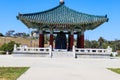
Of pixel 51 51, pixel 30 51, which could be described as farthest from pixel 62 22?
pixel 30 51

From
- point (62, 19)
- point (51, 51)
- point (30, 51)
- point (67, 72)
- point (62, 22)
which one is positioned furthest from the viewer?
point (62, 19)

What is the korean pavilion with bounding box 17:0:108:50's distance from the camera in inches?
1532

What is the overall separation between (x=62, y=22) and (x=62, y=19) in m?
0.88

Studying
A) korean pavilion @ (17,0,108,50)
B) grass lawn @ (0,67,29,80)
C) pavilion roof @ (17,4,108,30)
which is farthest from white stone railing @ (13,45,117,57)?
grass lawn @ (0,67,29,80)

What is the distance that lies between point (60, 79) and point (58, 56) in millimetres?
24167

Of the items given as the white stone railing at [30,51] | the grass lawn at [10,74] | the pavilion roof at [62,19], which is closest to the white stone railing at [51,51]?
the white stone railing at [30,51]

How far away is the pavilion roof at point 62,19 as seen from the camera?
3878cm

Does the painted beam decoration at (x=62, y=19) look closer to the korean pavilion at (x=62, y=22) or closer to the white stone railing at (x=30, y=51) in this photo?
the korean pavilion at (x=62, y=22)

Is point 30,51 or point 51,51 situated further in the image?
point 51,51

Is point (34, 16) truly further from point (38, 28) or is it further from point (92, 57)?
point (92, 57)

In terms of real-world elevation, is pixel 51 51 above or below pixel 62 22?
below

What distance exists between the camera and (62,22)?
1539 inches

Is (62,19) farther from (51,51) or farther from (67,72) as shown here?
(67,72)

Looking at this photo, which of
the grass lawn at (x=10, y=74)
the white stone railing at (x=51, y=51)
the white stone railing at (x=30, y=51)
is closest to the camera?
the grass lawn at (x=10, y=74)
